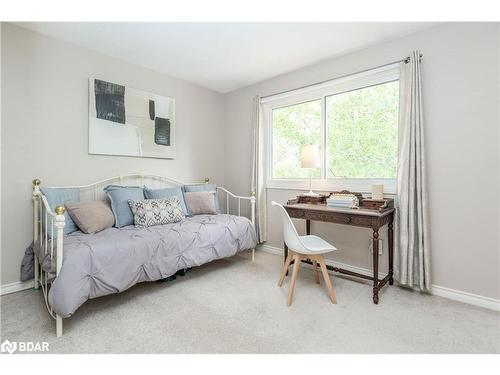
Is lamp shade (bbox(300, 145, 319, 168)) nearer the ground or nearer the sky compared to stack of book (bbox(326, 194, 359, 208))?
nearer the sky

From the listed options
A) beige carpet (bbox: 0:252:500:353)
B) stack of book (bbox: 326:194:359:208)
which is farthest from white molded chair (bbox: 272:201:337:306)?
stack of book (bbox: 326:194:359:208)

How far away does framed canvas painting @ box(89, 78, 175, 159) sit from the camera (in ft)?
8.48

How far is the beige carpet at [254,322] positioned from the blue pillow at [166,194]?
930 millimetres

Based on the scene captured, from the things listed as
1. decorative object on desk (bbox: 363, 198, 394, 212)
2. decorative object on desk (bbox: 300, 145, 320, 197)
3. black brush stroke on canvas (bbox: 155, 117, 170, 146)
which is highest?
black brush stroke on canvas (bbox: 155, 117, 170, 146)

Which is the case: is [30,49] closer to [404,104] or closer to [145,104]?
[145,104]

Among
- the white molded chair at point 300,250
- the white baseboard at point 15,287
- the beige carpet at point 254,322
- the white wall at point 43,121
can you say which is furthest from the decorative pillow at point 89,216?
the white molded chair at point 300,250

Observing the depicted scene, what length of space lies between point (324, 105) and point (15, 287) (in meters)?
3.44

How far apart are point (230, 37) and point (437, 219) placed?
7.96 feet

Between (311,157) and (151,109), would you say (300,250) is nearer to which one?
(311,157)

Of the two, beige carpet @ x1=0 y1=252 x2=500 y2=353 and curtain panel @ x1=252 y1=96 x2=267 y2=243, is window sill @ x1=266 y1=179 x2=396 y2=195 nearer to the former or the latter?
curtain panel @ x1=252 y1=96 x2=267 y2=243

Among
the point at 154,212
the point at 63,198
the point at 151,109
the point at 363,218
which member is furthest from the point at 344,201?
the point at 63,198

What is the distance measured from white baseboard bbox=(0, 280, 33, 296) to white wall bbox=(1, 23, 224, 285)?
0.04m

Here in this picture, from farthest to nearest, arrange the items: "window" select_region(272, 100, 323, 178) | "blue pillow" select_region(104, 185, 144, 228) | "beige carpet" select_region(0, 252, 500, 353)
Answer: "window" select_region(272, 100, 323, 178) < "blue pillow" select_region(104, 185, 144, 228) < "beige carpet" select_region(0, 252, 500, 353)

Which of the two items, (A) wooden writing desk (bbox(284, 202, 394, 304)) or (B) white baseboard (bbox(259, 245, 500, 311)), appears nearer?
(B) white baseboard (bbox(259, 245, 500, 311))
